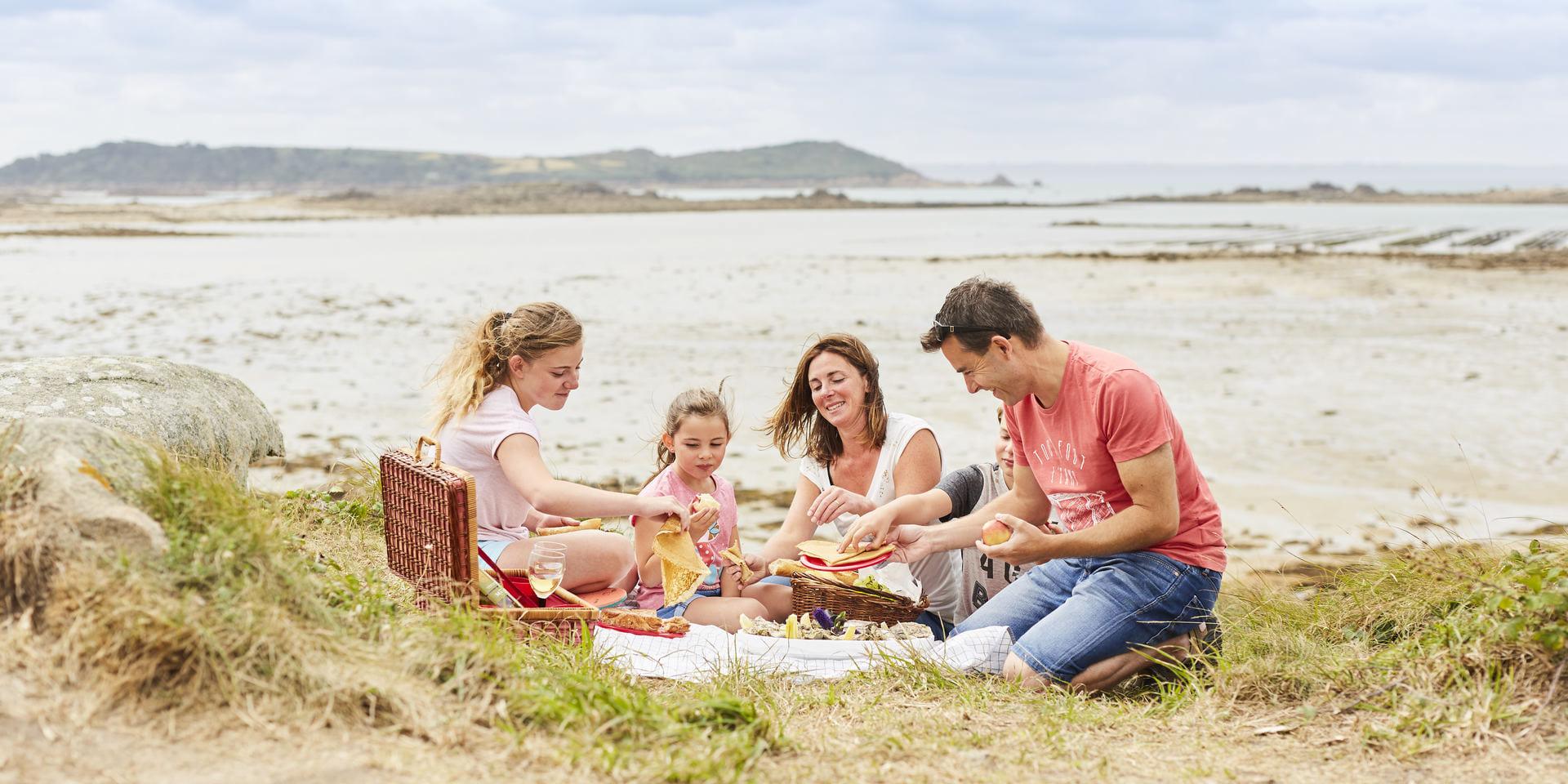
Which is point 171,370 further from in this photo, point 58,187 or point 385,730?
point 58,187

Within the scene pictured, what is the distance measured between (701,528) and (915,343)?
12817 millimetres

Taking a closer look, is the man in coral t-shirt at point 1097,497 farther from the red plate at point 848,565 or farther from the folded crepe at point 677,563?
the folded crepe at point 677,563

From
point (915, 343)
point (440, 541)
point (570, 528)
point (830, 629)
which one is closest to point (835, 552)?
point (830, 629)

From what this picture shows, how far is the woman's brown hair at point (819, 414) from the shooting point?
19.8 feet

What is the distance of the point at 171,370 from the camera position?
7539 millimetres

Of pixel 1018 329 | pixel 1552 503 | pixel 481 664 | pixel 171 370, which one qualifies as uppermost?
pixel 1018 329

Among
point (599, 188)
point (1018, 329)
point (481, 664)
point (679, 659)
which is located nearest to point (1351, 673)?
point (1018, 329)

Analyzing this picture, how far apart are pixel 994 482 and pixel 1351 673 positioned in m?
2.07

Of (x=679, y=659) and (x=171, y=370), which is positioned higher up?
(x=171, y=370)

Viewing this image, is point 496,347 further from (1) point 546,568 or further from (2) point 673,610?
(2) point 673,610

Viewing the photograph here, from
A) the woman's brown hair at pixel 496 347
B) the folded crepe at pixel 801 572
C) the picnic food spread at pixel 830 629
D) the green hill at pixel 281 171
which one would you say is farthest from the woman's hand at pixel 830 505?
the green hill at pixel 281 171

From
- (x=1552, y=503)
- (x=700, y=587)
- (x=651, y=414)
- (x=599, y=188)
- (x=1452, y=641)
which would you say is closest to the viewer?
(x=1452, y=641)

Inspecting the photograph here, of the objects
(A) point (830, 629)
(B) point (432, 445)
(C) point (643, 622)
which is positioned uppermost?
(B) point (432, 445)

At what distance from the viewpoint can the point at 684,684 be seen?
4.89 meters
